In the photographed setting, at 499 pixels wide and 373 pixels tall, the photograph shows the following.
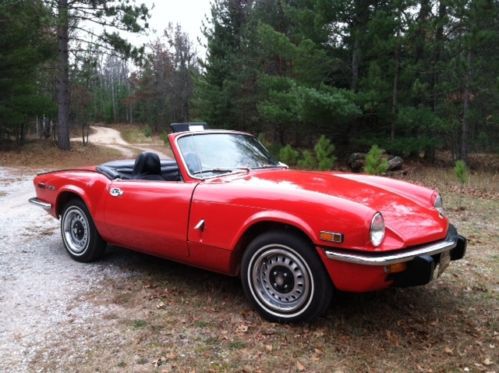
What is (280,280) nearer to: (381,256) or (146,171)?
(381,256)

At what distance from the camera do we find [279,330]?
11.5ft

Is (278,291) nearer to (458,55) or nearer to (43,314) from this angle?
(43,314)

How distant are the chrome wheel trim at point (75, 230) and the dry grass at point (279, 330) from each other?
86 cm

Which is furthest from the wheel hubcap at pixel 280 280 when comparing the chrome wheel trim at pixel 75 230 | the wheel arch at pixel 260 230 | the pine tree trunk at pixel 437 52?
the pine tree trunk at pixel 437 52

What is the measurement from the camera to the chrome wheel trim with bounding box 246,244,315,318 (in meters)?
3.44

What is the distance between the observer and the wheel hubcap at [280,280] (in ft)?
11.3

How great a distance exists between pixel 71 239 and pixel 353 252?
376 cm

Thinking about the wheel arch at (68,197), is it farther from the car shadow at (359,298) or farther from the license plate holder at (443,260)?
the license plate holder at (443,260)

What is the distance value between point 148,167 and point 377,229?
2676mm

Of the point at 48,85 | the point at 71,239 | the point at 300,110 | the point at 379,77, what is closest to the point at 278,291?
the point at 71,239

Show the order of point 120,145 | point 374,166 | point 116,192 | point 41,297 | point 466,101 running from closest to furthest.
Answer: point 41,297 < point 116,192 < point 374,166 < point 466,101 < point 120,145

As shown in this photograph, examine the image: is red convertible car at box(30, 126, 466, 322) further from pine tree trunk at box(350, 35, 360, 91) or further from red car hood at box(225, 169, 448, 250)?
pine tree trunk at box(350, 35, 360, 91)

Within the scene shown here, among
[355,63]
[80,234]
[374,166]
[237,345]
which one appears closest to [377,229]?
[237,345]

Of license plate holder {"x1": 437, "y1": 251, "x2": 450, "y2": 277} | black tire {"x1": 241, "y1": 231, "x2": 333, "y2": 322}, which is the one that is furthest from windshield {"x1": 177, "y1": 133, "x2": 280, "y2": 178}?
license plate holder {"x1": 437, "y1": 251, "x2": 450, "y2": 277}
